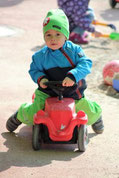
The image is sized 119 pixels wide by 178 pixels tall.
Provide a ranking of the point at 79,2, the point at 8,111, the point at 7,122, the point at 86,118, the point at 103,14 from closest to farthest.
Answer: the point at 86,118, the point at 7,122, the point at 8,111, the point at 79,2, the point at 103,14

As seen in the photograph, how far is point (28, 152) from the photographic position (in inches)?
163

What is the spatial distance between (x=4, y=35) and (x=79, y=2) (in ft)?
5.51

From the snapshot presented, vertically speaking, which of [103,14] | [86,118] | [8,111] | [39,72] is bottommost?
[103,14]

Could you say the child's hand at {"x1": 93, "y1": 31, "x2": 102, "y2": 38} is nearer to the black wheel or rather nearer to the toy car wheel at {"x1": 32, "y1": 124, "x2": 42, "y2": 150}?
the black wheel

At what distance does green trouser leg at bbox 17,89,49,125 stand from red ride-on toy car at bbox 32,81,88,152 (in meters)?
0.16

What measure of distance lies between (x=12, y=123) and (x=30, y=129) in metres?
0.28

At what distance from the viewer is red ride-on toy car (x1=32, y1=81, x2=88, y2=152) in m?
4.07

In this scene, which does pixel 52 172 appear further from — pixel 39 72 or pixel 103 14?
pixel 103 14

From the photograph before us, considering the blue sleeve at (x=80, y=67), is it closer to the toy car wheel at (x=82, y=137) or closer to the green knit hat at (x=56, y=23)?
the green knit hat at (x=56, y=23)


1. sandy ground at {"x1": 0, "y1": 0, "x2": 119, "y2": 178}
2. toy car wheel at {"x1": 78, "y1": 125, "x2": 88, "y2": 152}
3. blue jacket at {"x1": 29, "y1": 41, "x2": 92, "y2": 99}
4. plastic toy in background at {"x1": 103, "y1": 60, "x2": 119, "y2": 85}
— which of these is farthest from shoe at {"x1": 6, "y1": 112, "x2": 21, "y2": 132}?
plastic toy in background at {"x1": 103, "y1": 60, "x2": 119, "y2": 85}

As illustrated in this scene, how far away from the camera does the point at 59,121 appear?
409 centimetres

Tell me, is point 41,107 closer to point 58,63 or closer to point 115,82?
point 58,63

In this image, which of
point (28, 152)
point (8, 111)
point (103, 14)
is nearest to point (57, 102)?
point (28, 152)

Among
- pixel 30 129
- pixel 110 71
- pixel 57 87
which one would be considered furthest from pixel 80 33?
pixel 57 87
